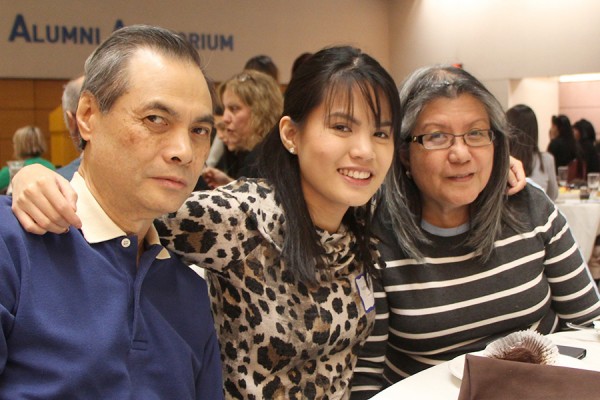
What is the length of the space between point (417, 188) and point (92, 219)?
1167 millimetres

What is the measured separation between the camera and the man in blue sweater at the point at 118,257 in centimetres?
107

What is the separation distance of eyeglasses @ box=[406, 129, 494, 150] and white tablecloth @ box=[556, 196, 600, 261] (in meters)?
3.45

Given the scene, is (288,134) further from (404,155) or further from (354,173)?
(404,155)

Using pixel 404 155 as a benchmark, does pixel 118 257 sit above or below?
below

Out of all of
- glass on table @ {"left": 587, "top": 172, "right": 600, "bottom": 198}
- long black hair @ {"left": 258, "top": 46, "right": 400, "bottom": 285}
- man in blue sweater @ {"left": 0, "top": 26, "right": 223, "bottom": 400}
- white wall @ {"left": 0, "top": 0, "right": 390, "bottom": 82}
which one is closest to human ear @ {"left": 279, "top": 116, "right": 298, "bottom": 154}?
long black hair @ {"left": 258, "top": 46, "right": 400, "bottom": 285}

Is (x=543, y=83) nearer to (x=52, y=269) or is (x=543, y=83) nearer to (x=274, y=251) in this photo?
(x=274, y=251)

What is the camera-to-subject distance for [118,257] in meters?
1.20

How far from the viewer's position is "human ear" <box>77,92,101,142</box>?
4.00 feet

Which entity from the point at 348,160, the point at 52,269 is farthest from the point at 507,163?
the point at 52,269

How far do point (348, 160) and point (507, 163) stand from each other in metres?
0.66

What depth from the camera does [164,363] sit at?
125 centimetres

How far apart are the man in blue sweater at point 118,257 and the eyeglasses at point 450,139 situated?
870 mm

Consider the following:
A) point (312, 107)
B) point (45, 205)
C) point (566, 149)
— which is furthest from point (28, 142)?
point (566, 149)

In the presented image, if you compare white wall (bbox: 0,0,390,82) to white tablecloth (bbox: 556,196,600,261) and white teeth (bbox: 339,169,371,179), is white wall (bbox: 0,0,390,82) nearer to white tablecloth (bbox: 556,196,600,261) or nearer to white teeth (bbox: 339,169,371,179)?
white tablecloth (bbox: 556,196,600,261)
